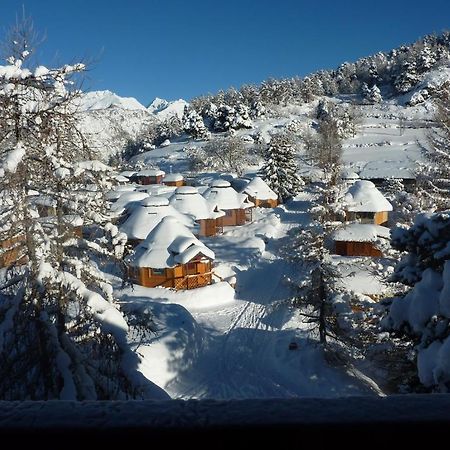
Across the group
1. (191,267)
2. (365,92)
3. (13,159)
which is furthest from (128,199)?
(365,92)

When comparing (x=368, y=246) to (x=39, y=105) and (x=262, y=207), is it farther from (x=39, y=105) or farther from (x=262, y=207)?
(x=39, y=105)

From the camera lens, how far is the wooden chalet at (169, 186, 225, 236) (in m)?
33.7

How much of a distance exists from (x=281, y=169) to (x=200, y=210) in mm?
15727

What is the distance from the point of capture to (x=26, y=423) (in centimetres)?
106

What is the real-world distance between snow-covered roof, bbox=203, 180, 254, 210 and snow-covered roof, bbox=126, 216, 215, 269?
1151 centimetres

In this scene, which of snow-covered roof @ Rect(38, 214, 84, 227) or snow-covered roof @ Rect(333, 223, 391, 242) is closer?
snow-covered roof @ Rect(38, 214, 84, 227)

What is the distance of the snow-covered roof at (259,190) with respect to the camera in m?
42.6

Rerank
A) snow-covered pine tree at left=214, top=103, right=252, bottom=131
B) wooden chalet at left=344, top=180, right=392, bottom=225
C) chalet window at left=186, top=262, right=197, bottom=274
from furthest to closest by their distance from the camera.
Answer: snow-covered pine tree at left=214, top=103, right=252, bottom=131 → wooden chalet at left=344, top=180, right=392, bottom=225 → chalet window at left=186, top=262, right=197, bottom=274

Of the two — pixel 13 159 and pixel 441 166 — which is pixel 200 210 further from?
pixel 13 159

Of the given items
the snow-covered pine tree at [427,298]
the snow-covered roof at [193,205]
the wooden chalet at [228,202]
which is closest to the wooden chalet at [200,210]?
the snow-covered roof at [193,205]

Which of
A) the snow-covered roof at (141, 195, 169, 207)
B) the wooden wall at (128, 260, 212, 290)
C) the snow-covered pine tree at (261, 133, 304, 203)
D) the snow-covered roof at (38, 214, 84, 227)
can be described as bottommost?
the wooden wall at (128, 260, 212, 290)

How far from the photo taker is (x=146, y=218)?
28984 mm

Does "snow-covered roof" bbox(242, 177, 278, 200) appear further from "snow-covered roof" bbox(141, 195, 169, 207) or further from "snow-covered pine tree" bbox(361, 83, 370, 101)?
"snow-covered pine tree" bbox(361, 83, 370, 101)

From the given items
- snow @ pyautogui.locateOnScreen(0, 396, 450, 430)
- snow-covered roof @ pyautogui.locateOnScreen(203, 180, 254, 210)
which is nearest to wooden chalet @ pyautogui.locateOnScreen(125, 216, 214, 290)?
snow-covered roof @ pyautogui.locateOnScreen(203, 180, 254, 210)
